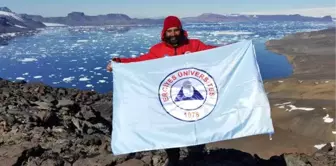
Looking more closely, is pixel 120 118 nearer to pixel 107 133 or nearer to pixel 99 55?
pixel 107 133

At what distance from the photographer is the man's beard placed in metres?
5.69

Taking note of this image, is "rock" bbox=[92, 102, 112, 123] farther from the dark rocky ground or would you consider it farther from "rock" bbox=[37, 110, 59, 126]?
"rock" bbox=[37, 110, 59, 126]

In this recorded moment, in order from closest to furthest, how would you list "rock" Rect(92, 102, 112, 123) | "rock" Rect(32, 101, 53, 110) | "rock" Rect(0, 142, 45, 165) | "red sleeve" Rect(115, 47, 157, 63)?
1. "red sleeve" Rect(115, 47, 157, 63)
2. "rock" Rect(0, 142, 45, 165)
3. "rock" Rect(32, 101, 53, 110)
4. "rock" Rect(92, 102, 112, 123)

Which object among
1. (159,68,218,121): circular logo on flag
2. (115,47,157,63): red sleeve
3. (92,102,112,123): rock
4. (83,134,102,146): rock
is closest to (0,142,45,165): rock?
(83,134,102,146): rock

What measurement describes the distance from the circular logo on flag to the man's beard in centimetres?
37

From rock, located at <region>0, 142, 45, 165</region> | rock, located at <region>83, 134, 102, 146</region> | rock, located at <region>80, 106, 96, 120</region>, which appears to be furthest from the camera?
rock, located at <region>80, 106, 96, 120</region>

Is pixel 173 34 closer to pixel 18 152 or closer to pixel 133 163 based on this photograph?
pixel 133 163

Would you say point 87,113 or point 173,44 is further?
point 87,113

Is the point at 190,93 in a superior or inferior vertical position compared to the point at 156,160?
superior

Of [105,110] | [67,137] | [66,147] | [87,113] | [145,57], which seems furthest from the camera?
[105,110]

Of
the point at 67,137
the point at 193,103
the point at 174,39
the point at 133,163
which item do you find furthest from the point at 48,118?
the point at 174,39

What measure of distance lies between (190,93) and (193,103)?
0.14 metres

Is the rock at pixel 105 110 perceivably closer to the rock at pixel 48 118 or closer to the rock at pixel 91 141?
the rock at pixel 48 118

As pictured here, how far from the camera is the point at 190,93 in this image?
5805 millimetres
